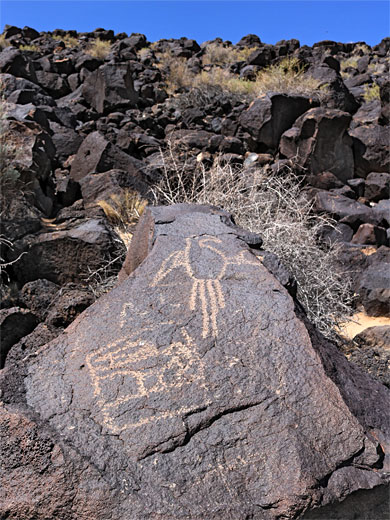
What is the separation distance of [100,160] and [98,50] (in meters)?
11.5

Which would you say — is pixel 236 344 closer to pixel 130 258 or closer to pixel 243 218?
pixel 130 258

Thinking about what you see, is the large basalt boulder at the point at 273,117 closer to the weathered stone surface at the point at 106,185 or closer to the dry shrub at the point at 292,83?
the dry shrub at the point at 292,83

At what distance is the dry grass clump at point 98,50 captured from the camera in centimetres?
1666

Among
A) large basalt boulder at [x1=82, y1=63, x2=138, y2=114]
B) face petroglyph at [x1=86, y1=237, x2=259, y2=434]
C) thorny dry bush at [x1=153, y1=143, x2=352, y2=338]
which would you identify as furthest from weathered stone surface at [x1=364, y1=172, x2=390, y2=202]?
face petroglyph at [x1=86, y1=237, x2=259, y2=434]

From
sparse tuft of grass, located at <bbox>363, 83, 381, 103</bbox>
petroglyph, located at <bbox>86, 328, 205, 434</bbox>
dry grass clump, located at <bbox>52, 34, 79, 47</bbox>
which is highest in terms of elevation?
dry grass clump, located at <bbox>52, 34, 79, 47</bbox>

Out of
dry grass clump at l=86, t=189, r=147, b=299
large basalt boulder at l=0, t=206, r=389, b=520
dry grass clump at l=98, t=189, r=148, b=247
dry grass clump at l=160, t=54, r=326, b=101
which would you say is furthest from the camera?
dry grass clump at l=160, t=54, r=326, b=101

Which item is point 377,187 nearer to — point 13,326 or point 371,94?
point 371,94

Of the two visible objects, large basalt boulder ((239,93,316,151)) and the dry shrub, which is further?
the dry shrub

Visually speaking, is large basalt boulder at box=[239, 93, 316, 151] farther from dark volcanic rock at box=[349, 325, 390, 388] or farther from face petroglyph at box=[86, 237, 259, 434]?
face petroglyph at box=[86, 237, 259, 434]

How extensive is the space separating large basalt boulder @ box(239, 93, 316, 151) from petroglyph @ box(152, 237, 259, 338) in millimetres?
6242

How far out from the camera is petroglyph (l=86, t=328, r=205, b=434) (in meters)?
2.15

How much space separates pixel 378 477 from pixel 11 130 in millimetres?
5748

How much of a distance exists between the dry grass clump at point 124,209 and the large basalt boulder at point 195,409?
317cm

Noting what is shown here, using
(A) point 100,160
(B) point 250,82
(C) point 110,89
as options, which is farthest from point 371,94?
(A) point 100,160
